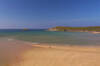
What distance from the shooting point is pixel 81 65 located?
3.69 m

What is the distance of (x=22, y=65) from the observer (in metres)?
3.73

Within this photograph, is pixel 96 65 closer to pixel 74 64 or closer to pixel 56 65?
pixel 74 64

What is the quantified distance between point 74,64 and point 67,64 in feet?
1.18

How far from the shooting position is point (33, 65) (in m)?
3.70

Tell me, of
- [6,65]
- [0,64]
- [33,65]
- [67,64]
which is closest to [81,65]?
[67,64]

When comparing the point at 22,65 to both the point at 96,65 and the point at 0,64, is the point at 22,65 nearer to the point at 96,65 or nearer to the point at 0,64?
the point at 0,64

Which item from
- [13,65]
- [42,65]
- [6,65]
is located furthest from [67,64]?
[6,65]

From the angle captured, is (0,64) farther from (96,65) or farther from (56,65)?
(96,65)

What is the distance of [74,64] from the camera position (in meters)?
3.79

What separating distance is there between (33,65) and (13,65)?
41.6 inches

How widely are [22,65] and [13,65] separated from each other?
485mm

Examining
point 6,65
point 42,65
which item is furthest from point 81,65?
point 6,65

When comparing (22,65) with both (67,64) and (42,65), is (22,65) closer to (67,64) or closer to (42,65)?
(42,65)

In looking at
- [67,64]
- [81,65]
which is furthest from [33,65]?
[81,65]
